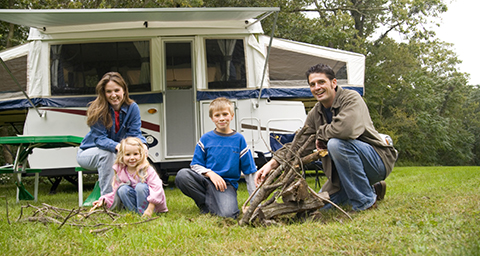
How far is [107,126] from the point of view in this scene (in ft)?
13.1

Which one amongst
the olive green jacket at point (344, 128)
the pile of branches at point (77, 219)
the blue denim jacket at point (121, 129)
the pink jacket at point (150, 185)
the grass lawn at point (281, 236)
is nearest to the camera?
the grass lawn at point (281, 236)

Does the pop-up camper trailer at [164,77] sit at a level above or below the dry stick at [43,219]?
above

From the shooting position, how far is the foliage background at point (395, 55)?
12.6m

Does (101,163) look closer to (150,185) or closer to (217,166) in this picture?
(150,185)

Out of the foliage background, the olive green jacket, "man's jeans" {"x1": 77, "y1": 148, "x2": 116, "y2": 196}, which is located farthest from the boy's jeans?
the foliage background

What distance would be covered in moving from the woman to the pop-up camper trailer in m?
2.25

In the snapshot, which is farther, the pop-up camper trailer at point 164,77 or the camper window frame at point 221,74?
the camper window frame at point 221,74

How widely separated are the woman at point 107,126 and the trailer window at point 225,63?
8.10ft

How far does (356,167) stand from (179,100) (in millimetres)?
3892

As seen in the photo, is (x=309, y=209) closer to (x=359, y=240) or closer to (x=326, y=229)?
(x=326, y=229)

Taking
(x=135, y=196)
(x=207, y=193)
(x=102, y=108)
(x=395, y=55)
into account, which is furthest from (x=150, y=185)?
(x=395, y=55)

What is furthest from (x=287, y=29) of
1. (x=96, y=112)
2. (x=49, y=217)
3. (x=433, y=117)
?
(x=433, y=117)

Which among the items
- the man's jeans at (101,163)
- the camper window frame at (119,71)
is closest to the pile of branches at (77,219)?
the man's jeans at (101,163)

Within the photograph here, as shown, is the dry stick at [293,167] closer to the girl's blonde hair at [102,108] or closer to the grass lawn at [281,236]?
the grass lawn at [281,236]
